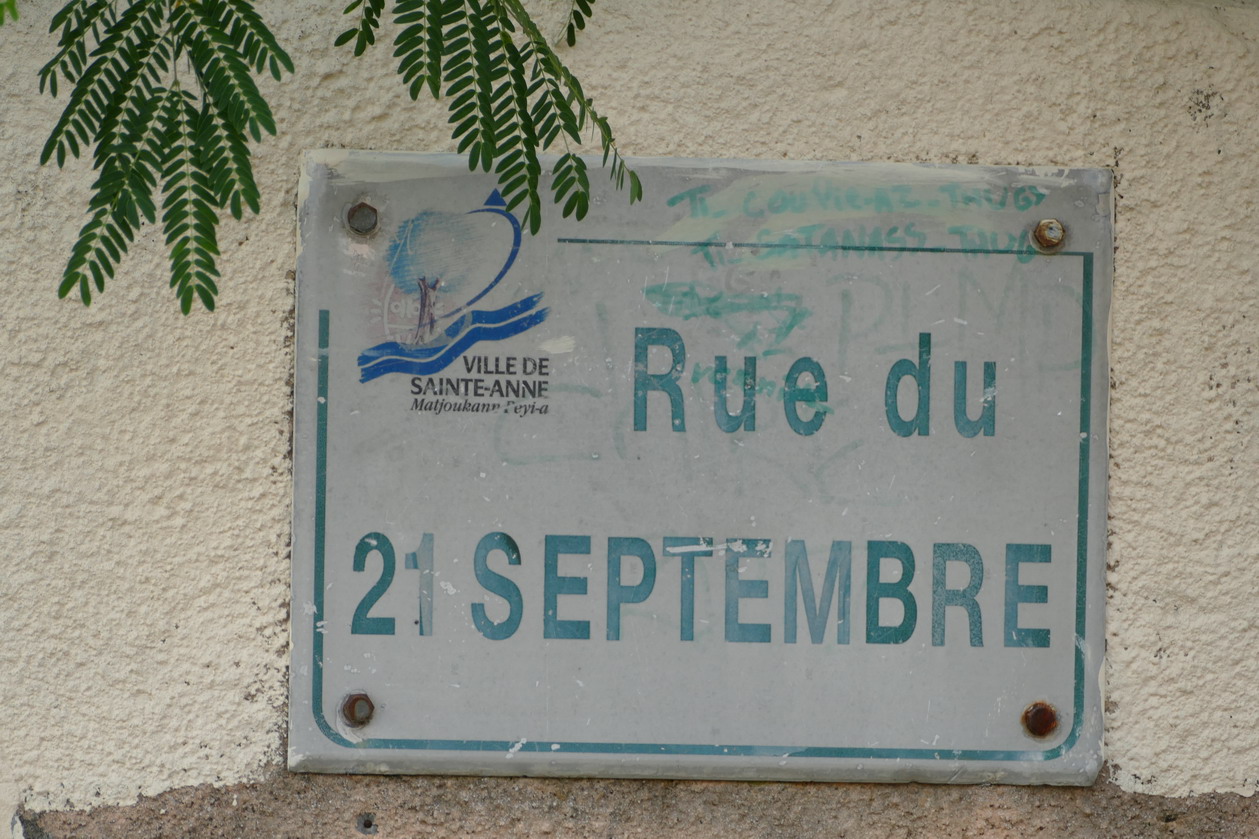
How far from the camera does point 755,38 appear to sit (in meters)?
1.54

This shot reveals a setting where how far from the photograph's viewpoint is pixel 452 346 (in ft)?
4.92

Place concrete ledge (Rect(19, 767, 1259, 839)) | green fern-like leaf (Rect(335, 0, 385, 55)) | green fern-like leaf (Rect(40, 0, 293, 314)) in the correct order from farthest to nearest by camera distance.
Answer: concrete ledge (Rect(19, 767, 1259, 839)), green fern-like leaf (Rect(335, 0, 385, 55)), green fern-like leaf (Rect(40, 0, 293, 314))

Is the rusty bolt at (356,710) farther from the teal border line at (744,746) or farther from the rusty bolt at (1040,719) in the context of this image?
the rusty bolt at (1040,719)

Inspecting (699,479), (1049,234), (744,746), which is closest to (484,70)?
(699,479)

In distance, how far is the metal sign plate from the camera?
149cm

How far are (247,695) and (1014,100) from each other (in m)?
1.40

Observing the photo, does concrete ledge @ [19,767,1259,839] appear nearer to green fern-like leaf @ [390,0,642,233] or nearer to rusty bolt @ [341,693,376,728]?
rusty bolt @ [341,693,376,728]

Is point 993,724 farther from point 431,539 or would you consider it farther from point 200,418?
point 200,418

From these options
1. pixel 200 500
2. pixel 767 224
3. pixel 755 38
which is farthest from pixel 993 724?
pixel 200 500

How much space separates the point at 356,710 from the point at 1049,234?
1.20 m

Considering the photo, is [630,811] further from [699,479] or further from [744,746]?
[699,479]

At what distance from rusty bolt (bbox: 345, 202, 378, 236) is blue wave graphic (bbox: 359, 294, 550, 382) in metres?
0.17

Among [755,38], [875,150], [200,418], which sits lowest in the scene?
[200,418]

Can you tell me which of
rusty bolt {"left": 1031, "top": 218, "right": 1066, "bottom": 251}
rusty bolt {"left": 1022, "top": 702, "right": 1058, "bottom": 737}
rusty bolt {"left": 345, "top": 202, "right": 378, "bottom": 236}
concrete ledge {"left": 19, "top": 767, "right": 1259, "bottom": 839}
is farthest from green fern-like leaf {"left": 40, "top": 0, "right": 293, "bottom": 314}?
rusty bolt {"left": 1022, "top": 702, "right": 1058, "bottom": 737}
